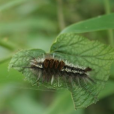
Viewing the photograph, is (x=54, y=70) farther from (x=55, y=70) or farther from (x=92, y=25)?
(x=92, y=25)

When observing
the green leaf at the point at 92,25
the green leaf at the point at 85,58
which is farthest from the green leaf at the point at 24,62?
the green leaf at the point at 92,25

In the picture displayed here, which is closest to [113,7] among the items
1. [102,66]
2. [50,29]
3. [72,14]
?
[72,14]

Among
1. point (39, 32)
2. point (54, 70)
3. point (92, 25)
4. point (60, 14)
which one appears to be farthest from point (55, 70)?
point (39, 32)

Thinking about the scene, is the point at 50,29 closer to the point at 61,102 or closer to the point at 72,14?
the point at 72,14

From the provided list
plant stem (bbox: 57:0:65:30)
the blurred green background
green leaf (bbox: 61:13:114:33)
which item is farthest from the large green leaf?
plant stem (bbox: 57:0:65:30)

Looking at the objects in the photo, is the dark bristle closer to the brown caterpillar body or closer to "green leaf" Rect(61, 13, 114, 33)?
the brown caterpillar body

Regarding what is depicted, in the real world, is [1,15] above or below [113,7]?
above

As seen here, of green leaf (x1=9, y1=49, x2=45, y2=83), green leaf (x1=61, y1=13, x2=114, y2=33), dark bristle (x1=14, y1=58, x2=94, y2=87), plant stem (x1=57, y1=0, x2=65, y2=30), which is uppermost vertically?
plant stem (x1=57, y1=0, x2=65, y2=30)

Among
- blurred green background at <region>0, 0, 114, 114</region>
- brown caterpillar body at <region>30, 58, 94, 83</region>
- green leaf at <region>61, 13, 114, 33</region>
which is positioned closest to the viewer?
brown caterpillar body at <region>30, 58, 94, 83</region>
